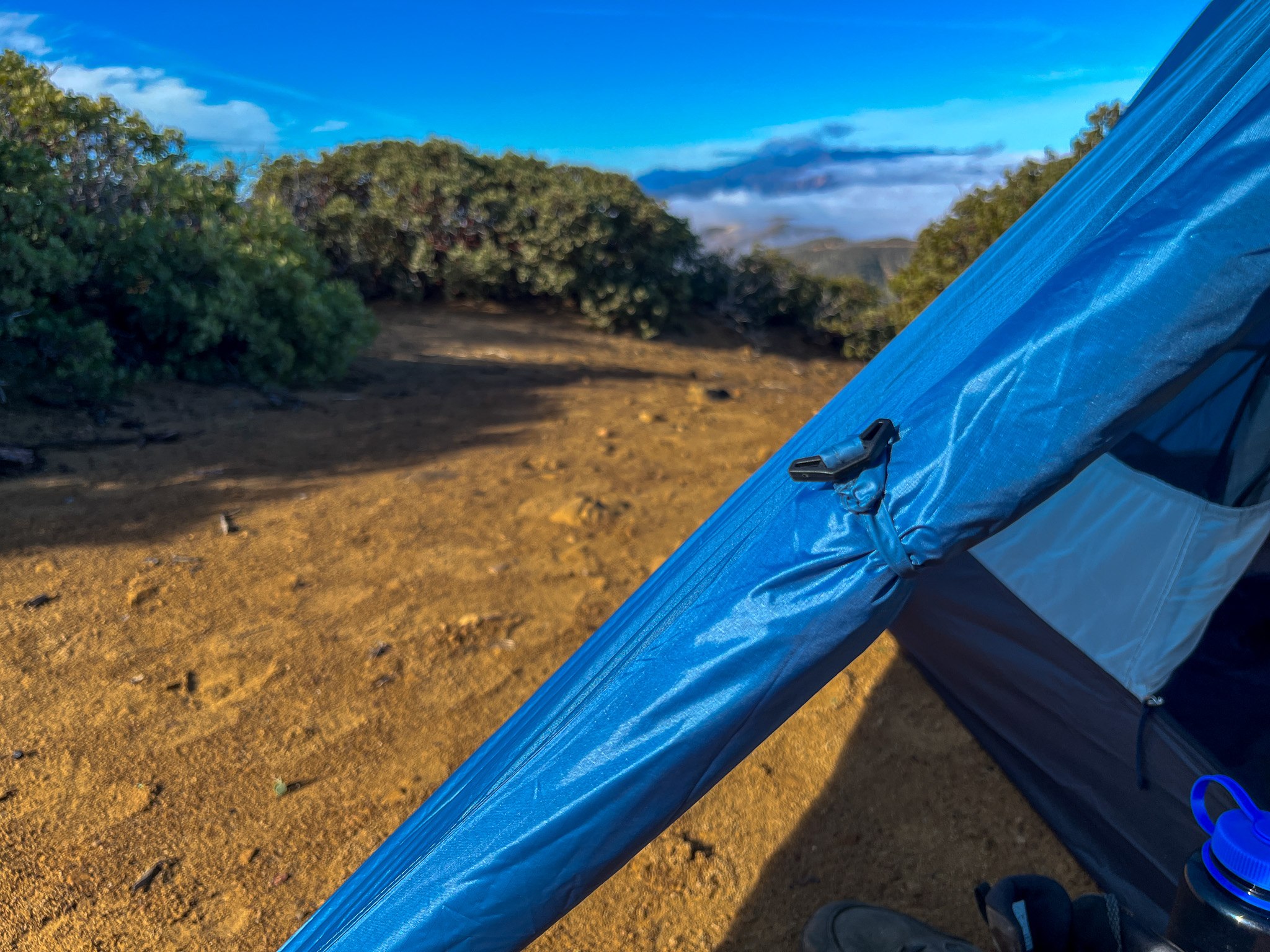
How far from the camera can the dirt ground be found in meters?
2.07

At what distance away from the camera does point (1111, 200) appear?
1464 mm

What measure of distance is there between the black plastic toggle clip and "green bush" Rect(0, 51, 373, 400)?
567cm

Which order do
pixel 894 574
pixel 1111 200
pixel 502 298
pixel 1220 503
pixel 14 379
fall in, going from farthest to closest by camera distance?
1. pixel 502 298
2. pixel 14 379
3. pixel 1220 503
4. pixel 1111 200
5. pixel 894 574

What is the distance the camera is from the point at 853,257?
824 inches

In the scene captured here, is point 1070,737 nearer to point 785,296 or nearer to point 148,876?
point 148,876

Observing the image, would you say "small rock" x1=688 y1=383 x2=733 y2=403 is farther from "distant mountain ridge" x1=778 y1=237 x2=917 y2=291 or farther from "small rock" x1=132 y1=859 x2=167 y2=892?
"small rock" x1=132 y1=859 x2=167 y2=892

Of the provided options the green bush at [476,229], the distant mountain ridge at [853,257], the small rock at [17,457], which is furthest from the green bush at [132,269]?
the distant mountain ridge at [853,257]

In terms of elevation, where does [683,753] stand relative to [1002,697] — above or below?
above

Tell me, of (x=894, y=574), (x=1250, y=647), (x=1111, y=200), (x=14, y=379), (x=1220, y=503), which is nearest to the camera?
(x=894, y=574)

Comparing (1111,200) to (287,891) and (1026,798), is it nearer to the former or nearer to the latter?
(1026,798)

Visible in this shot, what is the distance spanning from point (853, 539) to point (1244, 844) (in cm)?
69

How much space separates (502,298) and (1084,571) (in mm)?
10653

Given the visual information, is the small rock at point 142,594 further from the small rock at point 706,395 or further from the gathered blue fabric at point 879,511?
the small rock at point 706,395

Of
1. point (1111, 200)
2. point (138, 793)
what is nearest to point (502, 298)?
point (138, 793)
